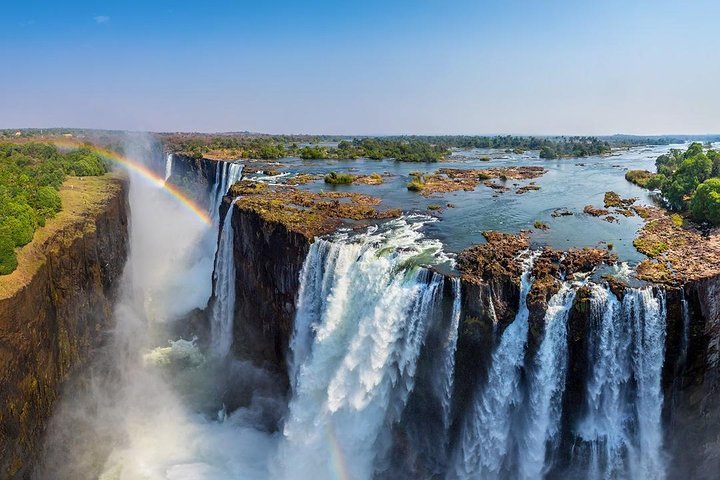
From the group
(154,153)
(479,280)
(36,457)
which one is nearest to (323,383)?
(479,280)

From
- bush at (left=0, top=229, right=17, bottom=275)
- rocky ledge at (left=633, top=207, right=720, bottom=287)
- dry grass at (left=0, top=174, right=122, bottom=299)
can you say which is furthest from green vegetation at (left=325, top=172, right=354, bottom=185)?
bush at (left=0, top=229, right=17, bottom=275)

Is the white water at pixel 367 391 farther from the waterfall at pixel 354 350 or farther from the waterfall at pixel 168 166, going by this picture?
the waterfall at pixel 168 166

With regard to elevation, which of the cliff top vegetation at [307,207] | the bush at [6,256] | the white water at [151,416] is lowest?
the white water at [151,416]

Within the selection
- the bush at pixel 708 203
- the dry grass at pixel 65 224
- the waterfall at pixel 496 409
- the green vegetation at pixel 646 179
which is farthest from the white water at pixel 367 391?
the green vegetation at pixel 646 179

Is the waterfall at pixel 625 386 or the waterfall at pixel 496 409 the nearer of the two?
the waterfall at pixel 625 386

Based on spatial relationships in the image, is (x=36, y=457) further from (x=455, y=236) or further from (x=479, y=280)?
(x=455, y=236)

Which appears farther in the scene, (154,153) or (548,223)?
(154,153)

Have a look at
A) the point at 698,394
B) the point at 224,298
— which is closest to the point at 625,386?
the point at 698,394
